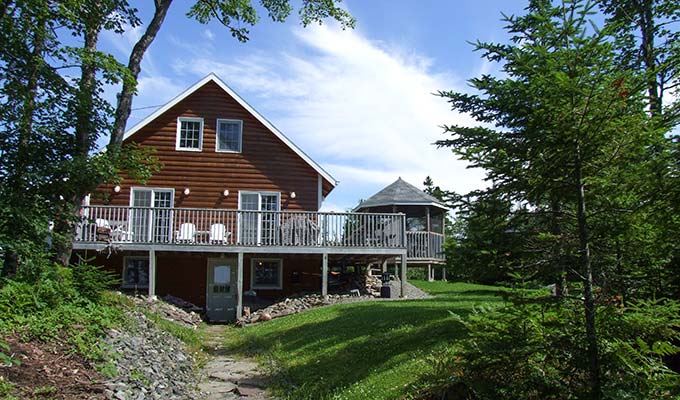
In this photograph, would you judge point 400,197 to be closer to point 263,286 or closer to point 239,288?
point 263,286

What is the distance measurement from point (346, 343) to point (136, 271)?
1195 cm

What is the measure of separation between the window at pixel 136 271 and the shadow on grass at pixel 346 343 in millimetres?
6875

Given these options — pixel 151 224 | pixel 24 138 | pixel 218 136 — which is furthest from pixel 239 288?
pixel 24 138

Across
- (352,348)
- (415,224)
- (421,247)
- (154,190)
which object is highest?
(154,190)

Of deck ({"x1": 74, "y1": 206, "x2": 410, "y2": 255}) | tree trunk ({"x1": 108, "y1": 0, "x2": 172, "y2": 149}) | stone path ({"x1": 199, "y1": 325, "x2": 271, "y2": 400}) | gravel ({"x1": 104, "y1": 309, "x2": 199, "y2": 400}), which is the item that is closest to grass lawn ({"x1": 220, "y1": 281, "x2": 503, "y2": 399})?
stone path ({"x1": 199, "y1": 325, "x2": 271, "y2": 400})

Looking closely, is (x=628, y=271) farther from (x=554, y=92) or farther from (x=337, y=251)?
(x=337, y=251)

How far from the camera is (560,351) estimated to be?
4.94 m

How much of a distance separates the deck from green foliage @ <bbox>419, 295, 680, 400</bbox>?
40.6 ft

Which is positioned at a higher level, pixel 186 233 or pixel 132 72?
pixel 132 72

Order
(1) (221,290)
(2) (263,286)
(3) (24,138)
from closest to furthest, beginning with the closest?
(3) (24,138), (1) (221,290), (2) (263,286)

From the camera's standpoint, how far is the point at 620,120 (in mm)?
4895

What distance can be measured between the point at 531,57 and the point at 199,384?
269 inches

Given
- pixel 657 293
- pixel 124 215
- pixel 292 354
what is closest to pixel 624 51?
pixel 657 293

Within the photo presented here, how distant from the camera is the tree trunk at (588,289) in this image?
4660 mm
